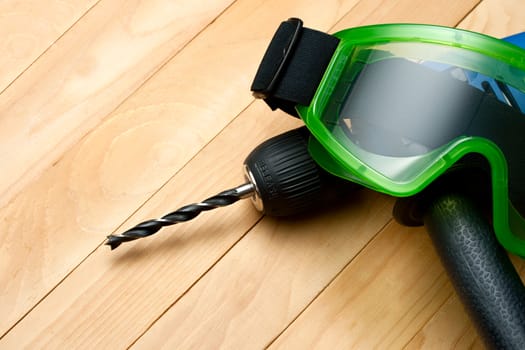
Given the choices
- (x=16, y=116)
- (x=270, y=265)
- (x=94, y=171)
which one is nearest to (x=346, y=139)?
(x=270, y=265)

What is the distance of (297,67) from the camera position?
65 cm

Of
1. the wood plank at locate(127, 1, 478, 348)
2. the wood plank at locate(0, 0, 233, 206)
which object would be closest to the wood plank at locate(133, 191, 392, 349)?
the wood plank at locate(127, 1, 478, 348)

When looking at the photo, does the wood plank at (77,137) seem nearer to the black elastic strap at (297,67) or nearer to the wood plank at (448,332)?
the black elastic strap at (297,67)

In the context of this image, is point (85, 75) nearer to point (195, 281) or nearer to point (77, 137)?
point (77, 137)

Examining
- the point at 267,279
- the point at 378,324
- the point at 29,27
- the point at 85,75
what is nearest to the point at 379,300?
the point at 378,324

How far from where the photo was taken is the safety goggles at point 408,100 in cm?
61

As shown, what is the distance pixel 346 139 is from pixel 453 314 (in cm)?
27

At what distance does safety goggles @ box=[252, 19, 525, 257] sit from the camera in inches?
23.9

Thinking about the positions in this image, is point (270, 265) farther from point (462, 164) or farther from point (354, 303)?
point (462, 164)

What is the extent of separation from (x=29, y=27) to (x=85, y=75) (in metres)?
0.11

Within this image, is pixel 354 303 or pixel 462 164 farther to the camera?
pixel 354 303

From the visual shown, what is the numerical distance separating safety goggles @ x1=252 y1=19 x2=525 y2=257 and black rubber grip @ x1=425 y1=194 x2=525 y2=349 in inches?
1.1

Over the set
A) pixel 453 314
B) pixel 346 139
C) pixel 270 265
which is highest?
pixel 346 139

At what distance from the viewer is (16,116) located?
829mm
